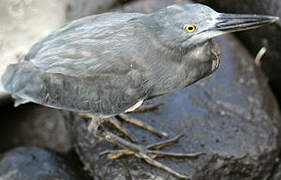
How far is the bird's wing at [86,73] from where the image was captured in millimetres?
2814

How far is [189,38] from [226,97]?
4.60 ft

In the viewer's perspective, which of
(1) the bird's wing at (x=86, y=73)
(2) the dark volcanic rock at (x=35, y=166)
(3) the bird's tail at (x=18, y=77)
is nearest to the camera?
(1) the bird's wing at (x=86, y=73)

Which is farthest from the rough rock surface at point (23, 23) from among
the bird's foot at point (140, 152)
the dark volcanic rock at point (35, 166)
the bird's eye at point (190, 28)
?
the bird's eye at point (190, 28)

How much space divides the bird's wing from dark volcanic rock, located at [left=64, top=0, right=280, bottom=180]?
0.70m

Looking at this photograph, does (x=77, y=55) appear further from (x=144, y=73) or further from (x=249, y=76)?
(x=249, y=76)

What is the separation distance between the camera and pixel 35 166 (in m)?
3.70

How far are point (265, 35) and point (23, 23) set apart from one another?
9.10 feet

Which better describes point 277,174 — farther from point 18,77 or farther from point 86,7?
point 86,7

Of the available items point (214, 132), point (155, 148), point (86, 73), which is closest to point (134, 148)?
point (155, 148)

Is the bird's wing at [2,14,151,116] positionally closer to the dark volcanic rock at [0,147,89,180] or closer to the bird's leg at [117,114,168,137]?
the bird's leg at [117,114,168,137]

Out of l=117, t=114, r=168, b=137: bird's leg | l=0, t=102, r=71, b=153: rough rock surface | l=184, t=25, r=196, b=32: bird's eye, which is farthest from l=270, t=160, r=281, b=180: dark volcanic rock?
l=0, t=102, r=71, b=153: rough rock surface

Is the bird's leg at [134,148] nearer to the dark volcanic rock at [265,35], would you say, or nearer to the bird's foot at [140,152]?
the bird's foot at [140,152]

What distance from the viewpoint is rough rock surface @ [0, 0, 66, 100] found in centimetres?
422

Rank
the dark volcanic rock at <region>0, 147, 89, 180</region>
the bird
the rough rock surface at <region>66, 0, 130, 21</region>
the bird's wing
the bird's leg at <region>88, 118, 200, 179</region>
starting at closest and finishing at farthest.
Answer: the bird → the bird's wing → the bird's leg at <region>88, 118, 200, 179</region> → the dark volcanic rock at <region>0, 147, 89, 180</region> → the rough rock surface at <region>66, 0, 130, 21</region>
